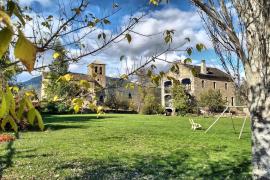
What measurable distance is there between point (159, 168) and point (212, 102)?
204 feet

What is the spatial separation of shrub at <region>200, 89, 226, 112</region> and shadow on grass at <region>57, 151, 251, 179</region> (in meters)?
59.6

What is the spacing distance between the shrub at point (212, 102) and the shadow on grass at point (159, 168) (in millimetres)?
59593

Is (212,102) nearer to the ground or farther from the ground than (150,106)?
farther from the ground

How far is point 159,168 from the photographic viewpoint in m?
10.3

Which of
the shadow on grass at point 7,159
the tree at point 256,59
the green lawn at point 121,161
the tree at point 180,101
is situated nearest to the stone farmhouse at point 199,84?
the tree at point 180,101

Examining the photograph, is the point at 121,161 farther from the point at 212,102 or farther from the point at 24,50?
the point at 212,102

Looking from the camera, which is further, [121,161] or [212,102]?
[212,102]

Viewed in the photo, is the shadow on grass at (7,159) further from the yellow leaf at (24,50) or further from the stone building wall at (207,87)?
the stone building wall at (207,87)

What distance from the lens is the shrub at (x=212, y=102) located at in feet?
233

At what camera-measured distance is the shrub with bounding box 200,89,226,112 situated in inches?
2793

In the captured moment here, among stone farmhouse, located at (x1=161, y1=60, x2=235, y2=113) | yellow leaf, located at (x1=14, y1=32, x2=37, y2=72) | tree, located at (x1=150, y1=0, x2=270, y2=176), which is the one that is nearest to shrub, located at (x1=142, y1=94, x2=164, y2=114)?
stone farmhouse, located at (x1=161, y1=60, x2=235, y2=113)

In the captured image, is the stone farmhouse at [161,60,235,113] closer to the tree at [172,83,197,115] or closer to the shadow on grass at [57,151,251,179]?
the tree at [172,83,197,115]

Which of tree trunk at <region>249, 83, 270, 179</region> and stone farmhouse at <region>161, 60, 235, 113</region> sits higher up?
stone farmhouse at <region>161, 60, 235, 113</region>

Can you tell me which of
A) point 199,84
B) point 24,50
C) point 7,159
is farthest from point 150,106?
point 24,50
